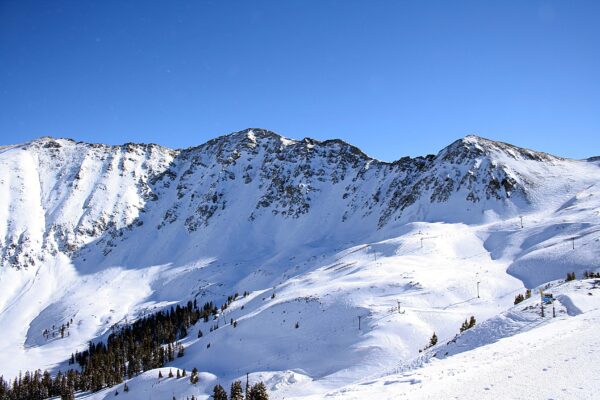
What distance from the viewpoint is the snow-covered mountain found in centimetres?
6419

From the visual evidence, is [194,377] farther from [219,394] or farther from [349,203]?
[349,203]

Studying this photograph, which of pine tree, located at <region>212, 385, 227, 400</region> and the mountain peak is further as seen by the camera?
the mountain peak

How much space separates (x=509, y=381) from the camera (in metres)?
18.2

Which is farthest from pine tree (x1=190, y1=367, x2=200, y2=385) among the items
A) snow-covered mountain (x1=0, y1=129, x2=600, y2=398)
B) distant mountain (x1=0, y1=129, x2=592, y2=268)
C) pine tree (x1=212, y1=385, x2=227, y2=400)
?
distant mountain (x1=0, y1=129, x2=592, y2=268)

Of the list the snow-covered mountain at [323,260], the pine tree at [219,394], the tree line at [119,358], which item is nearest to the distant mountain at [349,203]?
the snow-covered mountain at [323,260]

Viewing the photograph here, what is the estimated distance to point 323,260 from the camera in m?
127

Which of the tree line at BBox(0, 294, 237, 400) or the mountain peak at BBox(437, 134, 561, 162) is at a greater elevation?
the mountain peak at BBox(437, 134, 561, 162)

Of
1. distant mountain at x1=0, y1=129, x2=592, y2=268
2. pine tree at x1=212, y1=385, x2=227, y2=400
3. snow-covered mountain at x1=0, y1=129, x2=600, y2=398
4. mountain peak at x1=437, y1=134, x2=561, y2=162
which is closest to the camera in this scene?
pine tree at x1=212, y1=385, x2=227, y2=400

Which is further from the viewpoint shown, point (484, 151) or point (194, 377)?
point (484, 151)

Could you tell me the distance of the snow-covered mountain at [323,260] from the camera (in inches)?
2527

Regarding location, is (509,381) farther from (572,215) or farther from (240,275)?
(240,275)

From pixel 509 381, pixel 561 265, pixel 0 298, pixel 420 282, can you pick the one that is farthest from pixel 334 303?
pixel 0 298

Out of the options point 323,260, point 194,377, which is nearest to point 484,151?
point 323,260

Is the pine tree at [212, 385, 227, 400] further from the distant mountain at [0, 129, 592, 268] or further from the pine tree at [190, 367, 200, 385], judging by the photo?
the distant mountain at [0, 129, 592, 268]
